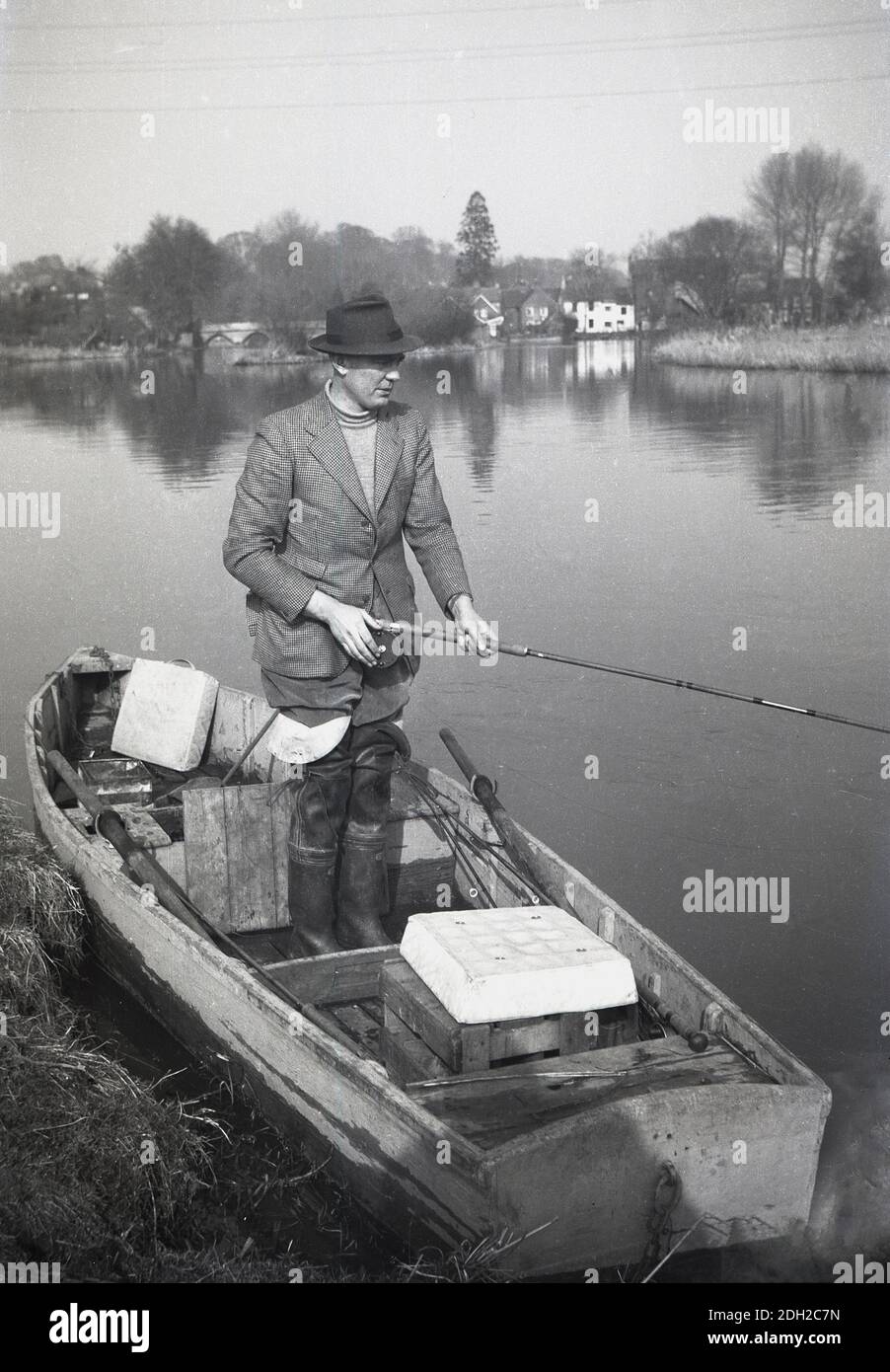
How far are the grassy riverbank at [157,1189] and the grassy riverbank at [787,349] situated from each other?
53.4ft

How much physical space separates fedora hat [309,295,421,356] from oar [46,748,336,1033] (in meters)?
2.12

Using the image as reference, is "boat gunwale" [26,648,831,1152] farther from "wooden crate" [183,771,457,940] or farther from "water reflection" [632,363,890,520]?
"water reflection" [632,363,890,520]

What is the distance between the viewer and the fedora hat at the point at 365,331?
5.32 meters

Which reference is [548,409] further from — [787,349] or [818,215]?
[818,215]

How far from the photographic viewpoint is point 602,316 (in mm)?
25031

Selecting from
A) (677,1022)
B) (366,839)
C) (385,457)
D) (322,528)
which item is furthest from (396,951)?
(385,457)

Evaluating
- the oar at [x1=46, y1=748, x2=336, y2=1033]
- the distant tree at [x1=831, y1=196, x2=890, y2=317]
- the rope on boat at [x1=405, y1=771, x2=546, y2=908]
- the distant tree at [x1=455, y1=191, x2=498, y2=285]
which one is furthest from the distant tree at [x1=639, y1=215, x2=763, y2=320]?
the oar at [x1=46, y1=748, x2=336, y2=1033]

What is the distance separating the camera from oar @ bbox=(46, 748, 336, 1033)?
5.36 m

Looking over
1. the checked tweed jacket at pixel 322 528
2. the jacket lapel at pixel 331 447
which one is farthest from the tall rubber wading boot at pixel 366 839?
the jacket lapel at pixel 331 447

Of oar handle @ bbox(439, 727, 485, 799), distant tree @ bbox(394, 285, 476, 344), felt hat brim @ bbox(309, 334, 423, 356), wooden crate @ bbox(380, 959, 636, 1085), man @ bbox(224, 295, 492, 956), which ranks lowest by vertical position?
wooden crate @ bbox(380, 959, 636, 1085)

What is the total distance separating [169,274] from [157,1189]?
18.8 metres

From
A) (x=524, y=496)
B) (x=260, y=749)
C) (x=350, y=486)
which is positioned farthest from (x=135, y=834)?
(x=524, y=496)

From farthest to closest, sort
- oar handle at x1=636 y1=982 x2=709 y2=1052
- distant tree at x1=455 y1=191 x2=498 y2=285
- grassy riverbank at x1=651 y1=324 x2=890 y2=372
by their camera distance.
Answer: distant tree at x1=455 y1=191 x2=498 y2=285 < grassy riverbank at x1=651 y1=324 x2=890 y2=372 < oar handle at x1=636 y1=982 x2=709 y2=1052

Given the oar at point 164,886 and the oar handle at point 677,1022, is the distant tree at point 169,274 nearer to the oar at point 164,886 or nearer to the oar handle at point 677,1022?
the oar at point 164,886
